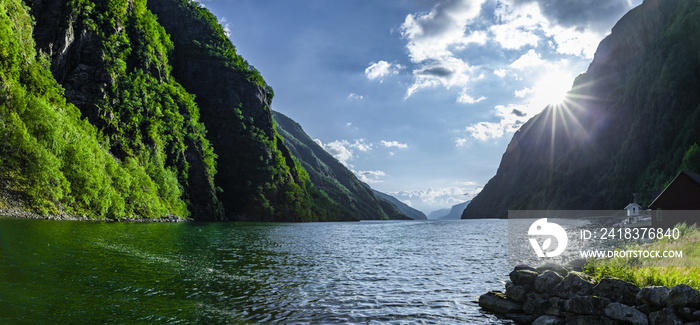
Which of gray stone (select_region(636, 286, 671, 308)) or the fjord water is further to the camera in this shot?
the fjord water

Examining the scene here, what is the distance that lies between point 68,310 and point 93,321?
1669mm

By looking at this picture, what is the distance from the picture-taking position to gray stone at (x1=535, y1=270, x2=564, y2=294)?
17516 mm

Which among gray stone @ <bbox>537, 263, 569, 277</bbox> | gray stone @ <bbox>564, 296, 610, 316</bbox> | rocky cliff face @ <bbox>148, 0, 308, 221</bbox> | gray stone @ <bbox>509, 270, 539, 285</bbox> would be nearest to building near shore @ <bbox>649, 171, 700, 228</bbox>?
gray stone @ <bbox>537, 263, 569, 277</bbox>

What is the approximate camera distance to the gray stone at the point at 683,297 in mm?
13383

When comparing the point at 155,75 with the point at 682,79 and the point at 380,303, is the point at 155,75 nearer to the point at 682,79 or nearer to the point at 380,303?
the point at 380,303

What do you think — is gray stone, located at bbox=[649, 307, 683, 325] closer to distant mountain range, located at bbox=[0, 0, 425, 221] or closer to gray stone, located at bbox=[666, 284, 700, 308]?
gray stone, located at bbox=[666, 284, 700, 308]

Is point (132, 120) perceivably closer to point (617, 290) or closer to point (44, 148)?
point (44, 148)

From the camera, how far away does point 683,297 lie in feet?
44.5

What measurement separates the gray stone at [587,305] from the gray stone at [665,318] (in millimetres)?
1603

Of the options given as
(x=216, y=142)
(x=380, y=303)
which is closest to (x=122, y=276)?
(x=380, y=303)

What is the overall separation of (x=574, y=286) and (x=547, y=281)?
1.23m

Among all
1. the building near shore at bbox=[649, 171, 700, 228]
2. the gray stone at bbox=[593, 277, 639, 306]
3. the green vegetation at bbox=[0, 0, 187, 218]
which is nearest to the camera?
the gray stone at bbox=[593, 277, 639, 306]

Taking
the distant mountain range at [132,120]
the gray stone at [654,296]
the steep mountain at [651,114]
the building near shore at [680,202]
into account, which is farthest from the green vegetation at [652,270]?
the steep mountain at [651,114]

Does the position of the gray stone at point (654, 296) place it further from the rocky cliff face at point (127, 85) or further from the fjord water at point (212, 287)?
the rocky cliff face at point (127, 85)
